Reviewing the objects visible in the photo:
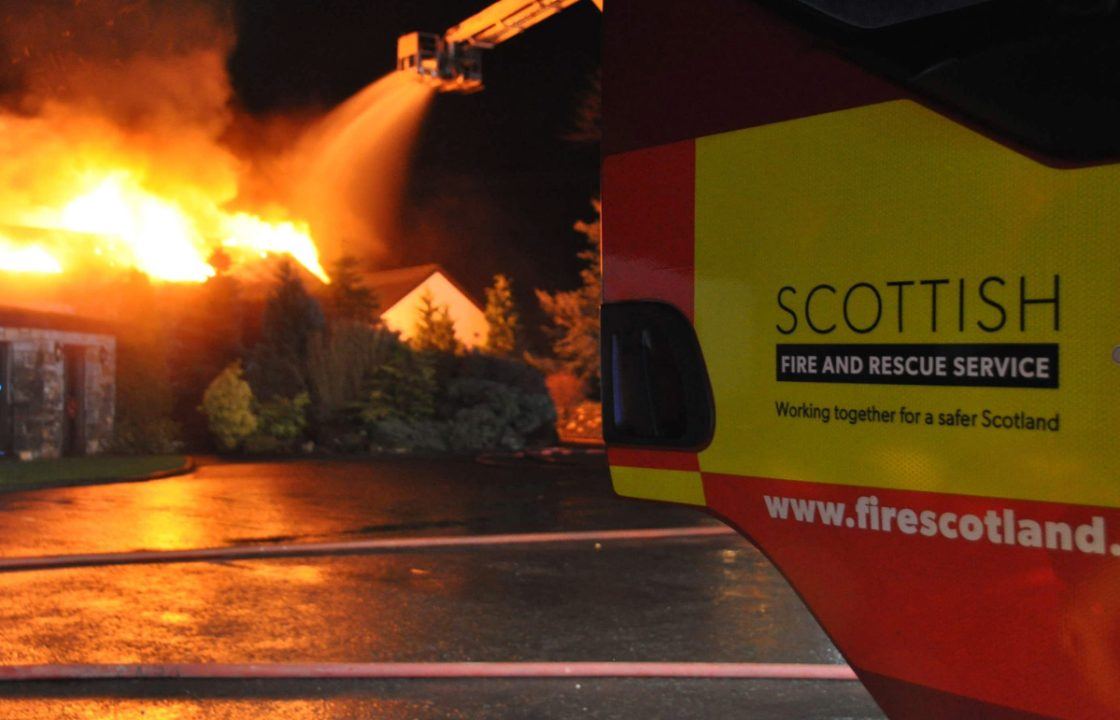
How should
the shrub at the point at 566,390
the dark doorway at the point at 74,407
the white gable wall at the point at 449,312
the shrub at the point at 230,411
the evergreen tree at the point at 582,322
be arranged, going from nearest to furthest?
the dark doorway at the point at 74,407 < the shrub at the point at 230,411 < the shrub at the point at 566,390 < the evergreen tree at the point at 582,322 < the white gable wall at the point at 449,312

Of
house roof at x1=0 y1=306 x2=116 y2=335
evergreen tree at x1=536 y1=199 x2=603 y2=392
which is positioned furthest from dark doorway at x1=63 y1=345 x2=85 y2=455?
→ evergreen tree at x1=536 y1=199 x2=603 y2=392

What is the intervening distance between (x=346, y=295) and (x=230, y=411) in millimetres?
4384

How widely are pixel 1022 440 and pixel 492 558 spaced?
681 centimetres

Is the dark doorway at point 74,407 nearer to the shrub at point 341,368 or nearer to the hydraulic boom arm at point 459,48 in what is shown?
the shrub at point 341,368

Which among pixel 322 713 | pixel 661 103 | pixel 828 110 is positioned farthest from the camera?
pixel 322 713

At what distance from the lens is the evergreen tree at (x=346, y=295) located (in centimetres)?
2216

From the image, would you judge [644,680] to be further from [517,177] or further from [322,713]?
[517,177]

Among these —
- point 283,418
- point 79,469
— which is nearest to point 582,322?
point 283,418

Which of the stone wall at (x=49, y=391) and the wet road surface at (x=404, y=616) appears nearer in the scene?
the wet road surface at (x=404, y=616)

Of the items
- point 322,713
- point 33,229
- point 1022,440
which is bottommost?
point 322,713

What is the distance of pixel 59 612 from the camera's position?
6367 mm

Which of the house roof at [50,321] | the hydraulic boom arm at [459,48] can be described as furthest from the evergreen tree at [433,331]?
the hydraulic boom arm at [459,48]

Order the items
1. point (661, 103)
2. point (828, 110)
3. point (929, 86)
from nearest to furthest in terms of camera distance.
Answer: point (929, 86)
point (828, 110)
point (661, 103)

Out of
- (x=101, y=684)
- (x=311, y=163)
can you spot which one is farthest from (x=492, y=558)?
(x=311, y=163)
